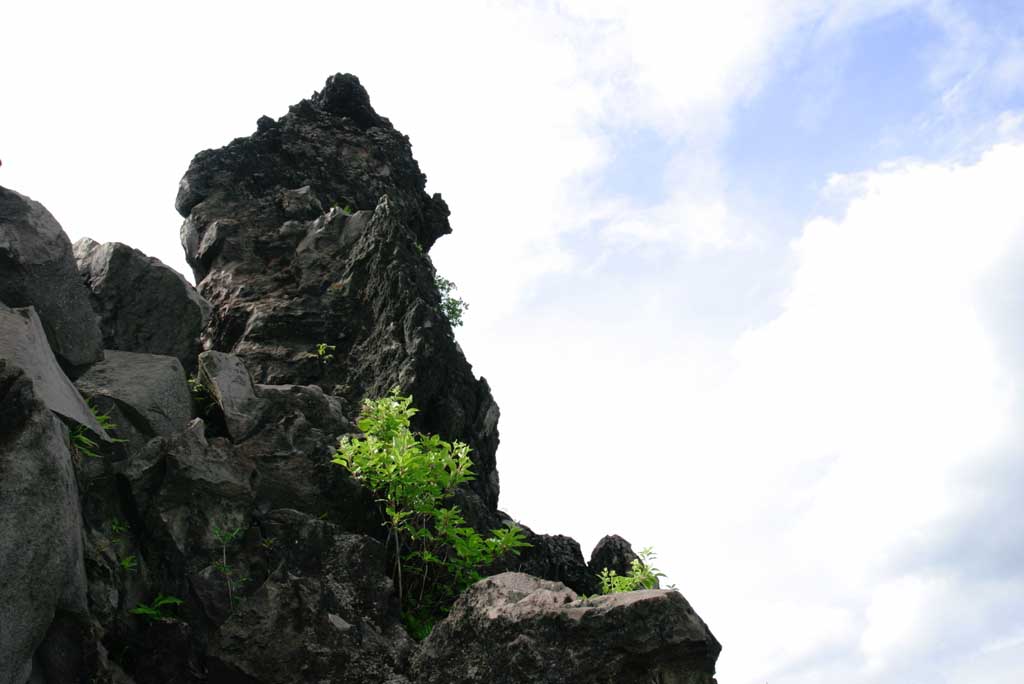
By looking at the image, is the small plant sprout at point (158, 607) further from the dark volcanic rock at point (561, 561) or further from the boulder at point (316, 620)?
the dark volcanic rock at point (561, 561)

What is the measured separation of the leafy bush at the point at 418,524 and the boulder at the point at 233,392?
1.52m

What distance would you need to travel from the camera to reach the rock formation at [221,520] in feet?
27.5

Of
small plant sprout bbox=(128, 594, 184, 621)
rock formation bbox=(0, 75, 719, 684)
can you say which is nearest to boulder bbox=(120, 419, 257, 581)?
rock formation bbox=(0, 75, 719, 684)

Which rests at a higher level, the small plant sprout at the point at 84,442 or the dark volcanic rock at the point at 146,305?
the dark volcanic rock at the point at 146,305

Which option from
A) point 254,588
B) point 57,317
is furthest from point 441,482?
point 57,317

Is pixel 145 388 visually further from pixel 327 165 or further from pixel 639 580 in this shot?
pixel 327 165

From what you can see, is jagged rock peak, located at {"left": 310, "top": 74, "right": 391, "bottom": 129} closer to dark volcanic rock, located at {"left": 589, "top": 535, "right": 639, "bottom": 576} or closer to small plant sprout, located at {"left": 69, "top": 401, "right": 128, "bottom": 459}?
dark volcanic rock, located at {"left": 589, "top": 535, "right": 639, "bottom": 576}

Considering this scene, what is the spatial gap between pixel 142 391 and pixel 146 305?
3.42 m

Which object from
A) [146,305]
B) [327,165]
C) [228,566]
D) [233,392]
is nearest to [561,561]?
[233,392]

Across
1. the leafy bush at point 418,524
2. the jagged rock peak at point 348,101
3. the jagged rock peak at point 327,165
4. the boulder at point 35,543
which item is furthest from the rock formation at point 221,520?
the jagged rock peak at point 348,101

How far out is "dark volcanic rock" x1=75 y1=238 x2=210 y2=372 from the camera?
1453 cm

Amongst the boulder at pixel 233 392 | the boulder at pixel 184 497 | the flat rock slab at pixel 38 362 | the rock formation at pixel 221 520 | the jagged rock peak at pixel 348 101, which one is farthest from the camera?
the jagged rock peak at pixel 348 101

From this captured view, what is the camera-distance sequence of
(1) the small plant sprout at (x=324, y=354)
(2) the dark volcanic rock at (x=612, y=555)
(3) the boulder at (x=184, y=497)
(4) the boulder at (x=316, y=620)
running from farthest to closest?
1. (1) the small plant sprout at (x=324, y=354)
2. (2) the dark volcanic rock at (x=612, y=555)
3. (3) the boulder at (x=184, y=497)
4. (4) the boulder at (x=316, y=620)

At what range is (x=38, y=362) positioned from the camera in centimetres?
973
